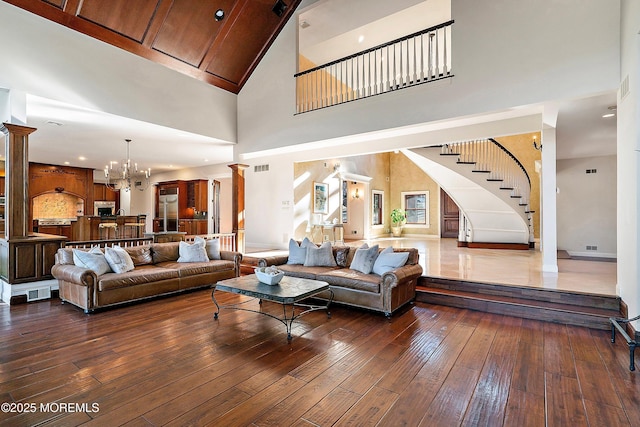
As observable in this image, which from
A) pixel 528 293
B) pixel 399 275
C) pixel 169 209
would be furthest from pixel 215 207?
pixel 528 293

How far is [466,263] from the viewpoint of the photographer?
20.7ft

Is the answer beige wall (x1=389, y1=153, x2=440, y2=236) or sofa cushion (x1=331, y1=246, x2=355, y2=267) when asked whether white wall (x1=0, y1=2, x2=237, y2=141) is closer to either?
sofa cushion (x1=331, y1=246, x2=355, y2=267)

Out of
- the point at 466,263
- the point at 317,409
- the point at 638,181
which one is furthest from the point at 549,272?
the point at 317,409

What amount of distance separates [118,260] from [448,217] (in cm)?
1098

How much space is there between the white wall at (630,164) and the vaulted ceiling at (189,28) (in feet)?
18.0

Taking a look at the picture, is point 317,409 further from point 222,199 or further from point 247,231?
point 222,199

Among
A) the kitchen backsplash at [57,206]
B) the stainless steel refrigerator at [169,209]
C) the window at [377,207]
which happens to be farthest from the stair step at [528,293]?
the kitchen backsplash at [57,206]

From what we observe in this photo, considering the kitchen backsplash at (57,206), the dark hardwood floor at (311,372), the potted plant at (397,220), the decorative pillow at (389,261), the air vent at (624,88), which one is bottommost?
the dark hardwood floor at (311,372)

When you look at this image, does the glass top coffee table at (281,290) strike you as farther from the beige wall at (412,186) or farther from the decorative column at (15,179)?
the beige wall at (412,186)

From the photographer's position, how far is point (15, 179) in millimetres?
4441

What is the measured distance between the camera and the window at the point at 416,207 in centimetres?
1264

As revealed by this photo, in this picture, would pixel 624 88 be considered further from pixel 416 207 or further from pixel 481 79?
pixel 416 207

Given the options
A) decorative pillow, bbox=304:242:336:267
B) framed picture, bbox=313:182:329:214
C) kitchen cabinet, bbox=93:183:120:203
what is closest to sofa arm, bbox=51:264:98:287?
decorative pillow, bbox=304:242:336:267

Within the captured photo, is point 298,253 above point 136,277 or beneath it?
above
